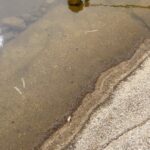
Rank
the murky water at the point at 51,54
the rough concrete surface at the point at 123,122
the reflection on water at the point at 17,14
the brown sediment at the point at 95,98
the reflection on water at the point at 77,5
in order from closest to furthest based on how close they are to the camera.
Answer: the rough concrete surface at the point at 123,122, the brown sediment at the point at 95,98, the murky water at the point at 51,54, the reflection on water at the point at 17,14, the reflection on water at the point at 77,5

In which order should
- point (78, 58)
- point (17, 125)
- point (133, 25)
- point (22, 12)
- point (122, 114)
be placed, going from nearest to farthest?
point (122, 114) < point (17, 125) < point (78, 58) < point (133, 25) < point (22, 12)

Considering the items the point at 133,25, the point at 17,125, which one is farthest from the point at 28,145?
the point at 133,25

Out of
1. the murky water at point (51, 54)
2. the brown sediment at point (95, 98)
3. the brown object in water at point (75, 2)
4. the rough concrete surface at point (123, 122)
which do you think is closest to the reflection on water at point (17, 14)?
the murky water at point (51, 54)

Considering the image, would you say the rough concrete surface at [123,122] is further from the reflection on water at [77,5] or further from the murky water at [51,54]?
the reflection on water at [77,5]

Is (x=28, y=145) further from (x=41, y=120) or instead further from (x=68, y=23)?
(x=68, y=23)

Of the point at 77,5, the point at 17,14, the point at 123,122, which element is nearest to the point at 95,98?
the point at 123,122

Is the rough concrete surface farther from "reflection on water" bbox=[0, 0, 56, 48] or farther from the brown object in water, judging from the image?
"reflection on water" bbox=[0, 0, 56, 48]
